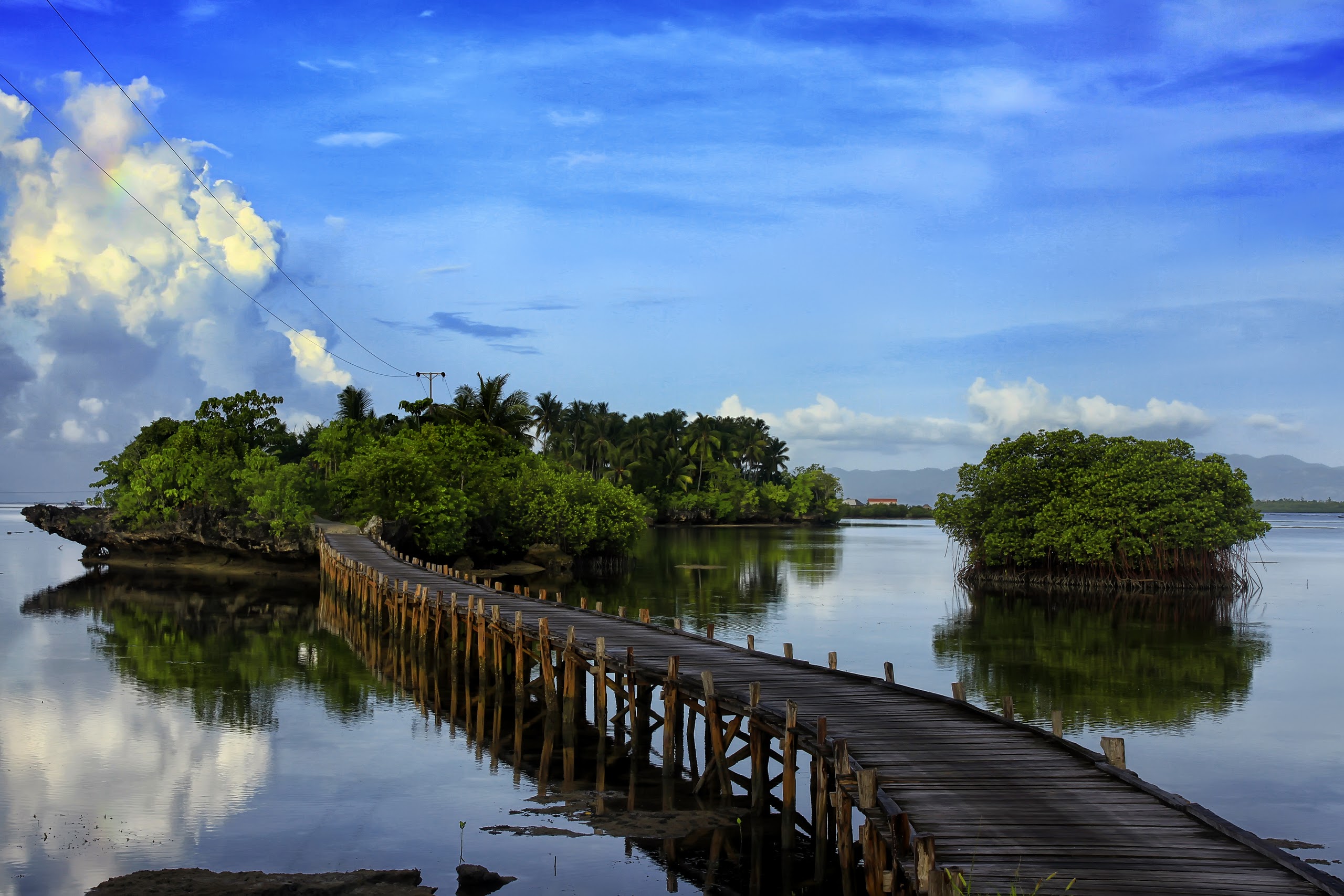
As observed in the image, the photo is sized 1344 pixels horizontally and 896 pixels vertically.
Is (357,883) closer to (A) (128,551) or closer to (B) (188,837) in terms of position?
(B) (188,837)

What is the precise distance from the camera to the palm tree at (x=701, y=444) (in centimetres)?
12412

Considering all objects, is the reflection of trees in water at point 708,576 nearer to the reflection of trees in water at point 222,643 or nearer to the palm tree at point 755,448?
the reflection of trees in water at point 222,643

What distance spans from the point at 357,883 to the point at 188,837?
3986 mm

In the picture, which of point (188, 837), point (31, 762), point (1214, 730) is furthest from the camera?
point (1214, 730)

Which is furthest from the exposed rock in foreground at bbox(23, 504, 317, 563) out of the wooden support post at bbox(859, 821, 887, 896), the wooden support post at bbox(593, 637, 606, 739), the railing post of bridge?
the wooden support post at bbox(859, 821, 887, 896)

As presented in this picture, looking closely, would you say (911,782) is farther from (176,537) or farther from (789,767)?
(176,537)

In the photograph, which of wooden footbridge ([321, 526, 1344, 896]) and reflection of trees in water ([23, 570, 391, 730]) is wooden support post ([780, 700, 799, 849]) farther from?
reflection of trees in water ([23, 570, 391, 730])

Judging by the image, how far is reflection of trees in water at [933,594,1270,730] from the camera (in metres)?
25.7

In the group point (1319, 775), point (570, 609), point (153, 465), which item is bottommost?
point (1319, 775)

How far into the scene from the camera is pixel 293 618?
4128 centimetres

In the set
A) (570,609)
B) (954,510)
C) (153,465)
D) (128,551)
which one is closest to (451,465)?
(153,465)

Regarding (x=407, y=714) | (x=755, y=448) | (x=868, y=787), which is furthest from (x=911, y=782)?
(x=755, y=448)

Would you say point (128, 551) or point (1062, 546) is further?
point (128, 551)

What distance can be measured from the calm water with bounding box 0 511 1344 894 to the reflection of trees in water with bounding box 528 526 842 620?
351mm
